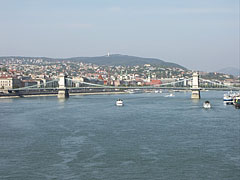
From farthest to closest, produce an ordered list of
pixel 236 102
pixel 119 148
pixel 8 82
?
pixel 8 82
pixel 236 102
pixel 119 148

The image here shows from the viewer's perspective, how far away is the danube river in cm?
1423

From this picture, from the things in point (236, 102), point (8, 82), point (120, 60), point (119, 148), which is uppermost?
point (120, 60)

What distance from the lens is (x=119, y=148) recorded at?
1742 cm

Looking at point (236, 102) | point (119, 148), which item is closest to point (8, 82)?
point (236, 102)

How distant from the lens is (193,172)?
562 inches

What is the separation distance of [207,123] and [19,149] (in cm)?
1033

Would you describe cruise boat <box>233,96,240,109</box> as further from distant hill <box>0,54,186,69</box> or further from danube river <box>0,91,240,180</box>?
distant hill <box>0,54,186,69</box>

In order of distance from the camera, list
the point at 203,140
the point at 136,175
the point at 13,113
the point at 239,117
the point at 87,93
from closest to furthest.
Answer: the point at 136,175 < the point at 203,140 < the point at 239,117 < the point at 13,113 < the point at 87,93

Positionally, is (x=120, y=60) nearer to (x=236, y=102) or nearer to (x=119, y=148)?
(x=236, y=102)

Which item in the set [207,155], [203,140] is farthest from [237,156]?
[203,140]

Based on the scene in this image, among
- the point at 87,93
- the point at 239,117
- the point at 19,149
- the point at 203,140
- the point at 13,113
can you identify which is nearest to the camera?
the point at 19,149

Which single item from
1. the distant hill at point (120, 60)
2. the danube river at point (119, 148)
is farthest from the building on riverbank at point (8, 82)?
the distant hill at point (120, 60)

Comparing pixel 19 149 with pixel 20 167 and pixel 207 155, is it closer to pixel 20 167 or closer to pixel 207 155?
pixel 20 167

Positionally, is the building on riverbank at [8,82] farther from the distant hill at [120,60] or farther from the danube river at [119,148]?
the distant hill at [120,60]
